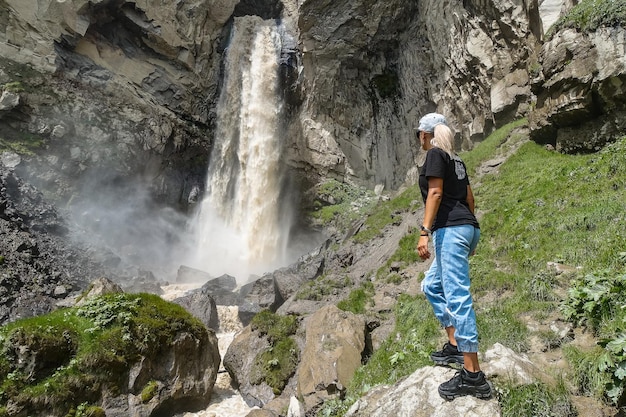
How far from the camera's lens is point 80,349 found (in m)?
7.16

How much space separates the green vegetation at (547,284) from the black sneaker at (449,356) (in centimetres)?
42

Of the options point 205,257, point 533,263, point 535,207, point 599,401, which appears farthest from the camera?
point 205,257

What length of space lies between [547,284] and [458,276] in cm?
308

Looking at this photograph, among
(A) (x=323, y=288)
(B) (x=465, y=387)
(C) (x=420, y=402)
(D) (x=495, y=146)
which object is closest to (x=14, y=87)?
(A) (x=323, y=288)

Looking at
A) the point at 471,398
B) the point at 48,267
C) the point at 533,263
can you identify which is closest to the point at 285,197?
the point at 48,267

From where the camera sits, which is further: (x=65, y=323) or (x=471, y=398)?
(x=65, y=323)

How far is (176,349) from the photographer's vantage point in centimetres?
812

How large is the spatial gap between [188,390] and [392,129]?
2658cm

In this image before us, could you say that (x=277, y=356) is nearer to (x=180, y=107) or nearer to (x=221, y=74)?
(x=180, y=107)

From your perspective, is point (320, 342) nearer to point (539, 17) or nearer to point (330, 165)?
point (539, 17)

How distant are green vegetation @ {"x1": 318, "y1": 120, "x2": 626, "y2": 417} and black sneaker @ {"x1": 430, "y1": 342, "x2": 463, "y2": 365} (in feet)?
1.39

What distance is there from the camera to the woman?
3.02 metres

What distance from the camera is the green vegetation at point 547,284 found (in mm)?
2920

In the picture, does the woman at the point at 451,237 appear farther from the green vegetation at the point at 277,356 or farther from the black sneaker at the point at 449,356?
the green vegetation at the point at 277,356
